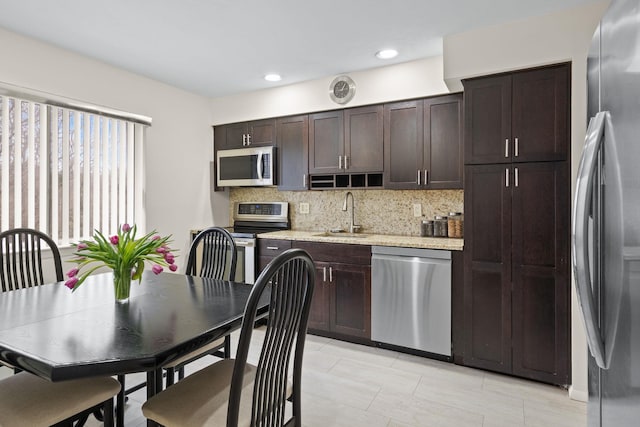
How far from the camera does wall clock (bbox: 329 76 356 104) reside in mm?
3465

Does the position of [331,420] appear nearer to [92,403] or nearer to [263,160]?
[92,403]

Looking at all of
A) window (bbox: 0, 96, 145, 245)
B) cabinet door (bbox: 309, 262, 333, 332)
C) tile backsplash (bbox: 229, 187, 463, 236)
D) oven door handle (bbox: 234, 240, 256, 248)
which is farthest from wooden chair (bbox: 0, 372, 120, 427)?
tile backsplash (bbox: 229, 187, 463, 236)

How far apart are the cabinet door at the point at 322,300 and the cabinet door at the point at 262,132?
4.99ft

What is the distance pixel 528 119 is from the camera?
247 centimetres

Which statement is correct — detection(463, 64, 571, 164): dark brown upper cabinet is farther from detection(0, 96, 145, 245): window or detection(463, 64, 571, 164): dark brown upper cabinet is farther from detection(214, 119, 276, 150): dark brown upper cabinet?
detection(0, 96, 145, 245): window

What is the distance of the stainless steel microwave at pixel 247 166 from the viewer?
156 inches

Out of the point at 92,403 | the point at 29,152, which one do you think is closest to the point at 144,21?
the point at 29,152

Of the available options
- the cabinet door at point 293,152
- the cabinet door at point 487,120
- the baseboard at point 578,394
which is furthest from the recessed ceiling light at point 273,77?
the baseboard at point 578,394

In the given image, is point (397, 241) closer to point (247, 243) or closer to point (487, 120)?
point (487, 120)

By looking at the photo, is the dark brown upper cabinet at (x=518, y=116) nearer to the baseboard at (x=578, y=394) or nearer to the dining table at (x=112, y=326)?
the baseboard at (x=578, y=394)

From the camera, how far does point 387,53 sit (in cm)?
302

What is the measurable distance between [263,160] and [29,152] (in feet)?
6.55

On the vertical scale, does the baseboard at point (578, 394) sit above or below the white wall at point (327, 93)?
below

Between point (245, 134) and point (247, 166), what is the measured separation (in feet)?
1.24
